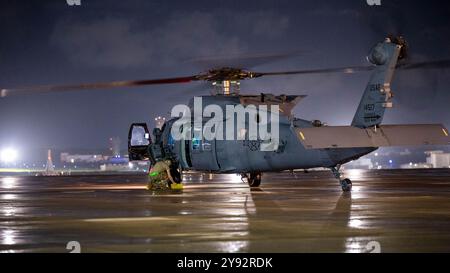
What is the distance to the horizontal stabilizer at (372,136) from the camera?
28.1 m

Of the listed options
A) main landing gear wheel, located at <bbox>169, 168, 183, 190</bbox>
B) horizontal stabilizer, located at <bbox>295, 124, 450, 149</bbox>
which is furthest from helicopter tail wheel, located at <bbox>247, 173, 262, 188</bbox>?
horizontal stabilizer, located at <bbox>295, 124, 450, 149</bbox>

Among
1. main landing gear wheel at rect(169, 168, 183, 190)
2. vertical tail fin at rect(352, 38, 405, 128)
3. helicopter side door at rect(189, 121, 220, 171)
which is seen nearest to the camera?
vertical tail fin at rect(352, 38, 405, 128)

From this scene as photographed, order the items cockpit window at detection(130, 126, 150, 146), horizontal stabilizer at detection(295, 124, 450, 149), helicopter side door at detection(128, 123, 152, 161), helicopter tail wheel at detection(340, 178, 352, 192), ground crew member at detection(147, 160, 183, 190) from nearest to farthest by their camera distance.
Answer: horizontal stabilizer at detection(295, 124, 450, 149) → helicopter tail wheel at detection(340, 178, 352, 192) → ground crew member at detection(147, 160, 183, 190) → helicopter side door at detection(128, 123, 152, 161) → cockpit window at detection(130, 126, 150, 146)

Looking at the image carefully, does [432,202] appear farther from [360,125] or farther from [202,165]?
[202,165]

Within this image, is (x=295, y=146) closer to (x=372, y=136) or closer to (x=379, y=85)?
(x=372, y=136)

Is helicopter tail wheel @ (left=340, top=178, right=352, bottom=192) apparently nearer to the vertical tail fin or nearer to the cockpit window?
the vertical tail fin

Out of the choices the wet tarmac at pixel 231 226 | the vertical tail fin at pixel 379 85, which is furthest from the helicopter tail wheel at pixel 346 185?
the wet tarmac at pixel 231 226

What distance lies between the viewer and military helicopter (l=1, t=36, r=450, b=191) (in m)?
28.2

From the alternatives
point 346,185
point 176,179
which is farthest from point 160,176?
point 346,185

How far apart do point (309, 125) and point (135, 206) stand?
32.7 ft

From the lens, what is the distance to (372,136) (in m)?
28.6

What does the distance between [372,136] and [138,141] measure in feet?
56.7

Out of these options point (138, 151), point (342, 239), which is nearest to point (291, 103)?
point (138, 151)

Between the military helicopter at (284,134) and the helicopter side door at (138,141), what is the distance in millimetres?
201
